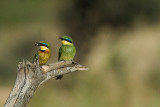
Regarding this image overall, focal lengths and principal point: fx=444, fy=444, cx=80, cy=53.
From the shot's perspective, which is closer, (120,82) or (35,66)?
(35,66)

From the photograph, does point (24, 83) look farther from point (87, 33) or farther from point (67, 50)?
point (87, 33)

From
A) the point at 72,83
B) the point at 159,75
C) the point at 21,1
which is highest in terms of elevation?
the point at 21,1

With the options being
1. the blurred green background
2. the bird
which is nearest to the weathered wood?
the bird

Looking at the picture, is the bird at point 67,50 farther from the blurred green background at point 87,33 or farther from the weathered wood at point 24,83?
the blurred green background at point 87,33


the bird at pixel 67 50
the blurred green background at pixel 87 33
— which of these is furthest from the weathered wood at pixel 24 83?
the blurred green background at pixel 87 33

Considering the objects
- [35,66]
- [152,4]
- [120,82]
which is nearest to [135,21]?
[152,4]

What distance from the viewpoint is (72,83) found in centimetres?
627

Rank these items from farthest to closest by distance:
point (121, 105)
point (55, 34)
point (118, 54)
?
point (55, 34) → point (118, 54) → point (121, 105)

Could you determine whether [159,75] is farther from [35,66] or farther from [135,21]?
[35,66]

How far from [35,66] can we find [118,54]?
3727mm

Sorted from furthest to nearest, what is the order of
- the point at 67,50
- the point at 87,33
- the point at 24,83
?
1. the point at 87,33
2. the point at 67,50
3. the point at 24,83

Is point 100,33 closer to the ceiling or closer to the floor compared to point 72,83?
closer to the ceiling

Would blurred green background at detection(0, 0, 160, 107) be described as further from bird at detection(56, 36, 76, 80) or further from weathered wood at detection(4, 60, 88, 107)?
weathered wood at detection(4, 60, 88, 107)

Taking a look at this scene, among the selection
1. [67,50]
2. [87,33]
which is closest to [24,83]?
[67,50]
